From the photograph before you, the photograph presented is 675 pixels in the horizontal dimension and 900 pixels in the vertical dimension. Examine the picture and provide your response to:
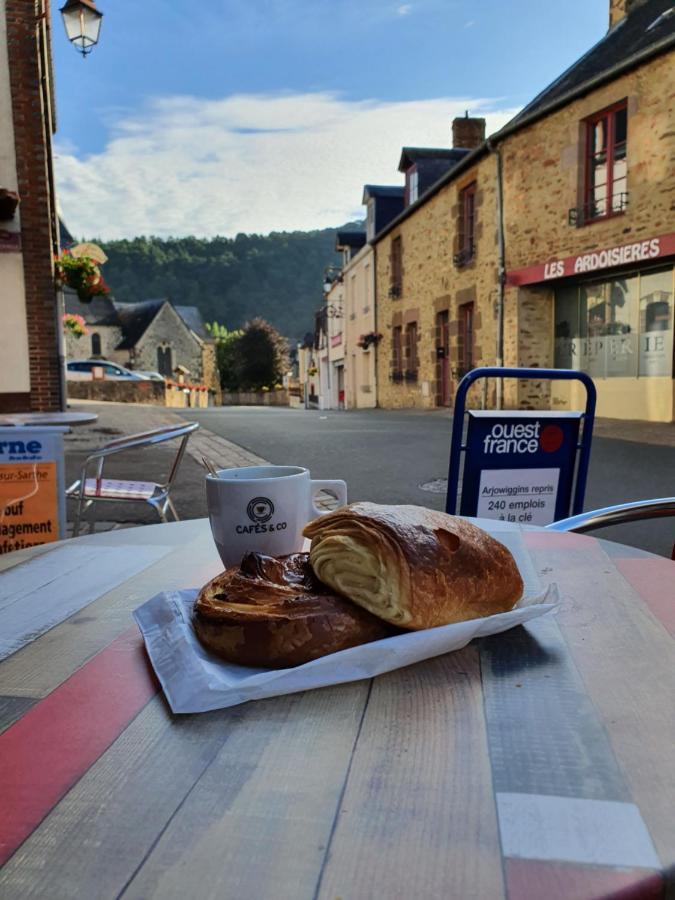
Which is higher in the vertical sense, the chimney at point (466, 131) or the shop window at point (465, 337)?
the chimney at point (466, 131)

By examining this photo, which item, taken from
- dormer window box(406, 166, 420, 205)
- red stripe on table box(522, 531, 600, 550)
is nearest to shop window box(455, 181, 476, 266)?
dormer window box(406, 166, 420, 205)

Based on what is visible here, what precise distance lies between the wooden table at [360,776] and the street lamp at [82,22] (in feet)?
29.4

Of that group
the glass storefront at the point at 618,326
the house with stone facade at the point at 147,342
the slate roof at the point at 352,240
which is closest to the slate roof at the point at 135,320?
the house with stone facade at the point at 147,342

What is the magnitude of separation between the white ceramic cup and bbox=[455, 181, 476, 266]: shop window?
15.0 meters

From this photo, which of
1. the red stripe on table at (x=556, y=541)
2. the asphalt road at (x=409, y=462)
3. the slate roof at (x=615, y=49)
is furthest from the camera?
the slate roof at (x=615, y=49)

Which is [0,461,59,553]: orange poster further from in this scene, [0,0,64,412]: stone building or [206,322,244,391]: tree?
[206,322,244,391]: tree

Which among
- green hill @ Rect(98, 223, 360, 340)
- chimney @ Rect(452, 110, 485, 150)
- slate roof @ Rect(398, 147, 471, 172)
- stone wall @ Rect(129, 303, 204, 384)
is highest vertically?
green hill @ Rect(98, 223, 360, 340)

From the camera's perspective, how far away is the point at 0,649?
0.81 m

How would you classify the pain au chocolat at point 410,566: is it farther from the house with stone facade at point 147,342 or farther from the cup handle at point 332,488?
the house with stone facade at point 147,342

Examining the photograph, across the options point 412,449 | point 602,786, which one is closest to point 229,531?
point 602,786

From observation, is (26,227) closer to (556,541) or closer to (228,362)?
(556,541)

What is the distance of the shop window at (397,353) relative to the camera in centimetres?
2005

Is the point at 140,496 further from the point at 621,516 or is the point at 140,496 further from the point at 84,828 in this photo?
the point at 84,828

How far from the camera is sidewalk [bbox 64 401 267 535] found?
4.77 meters
